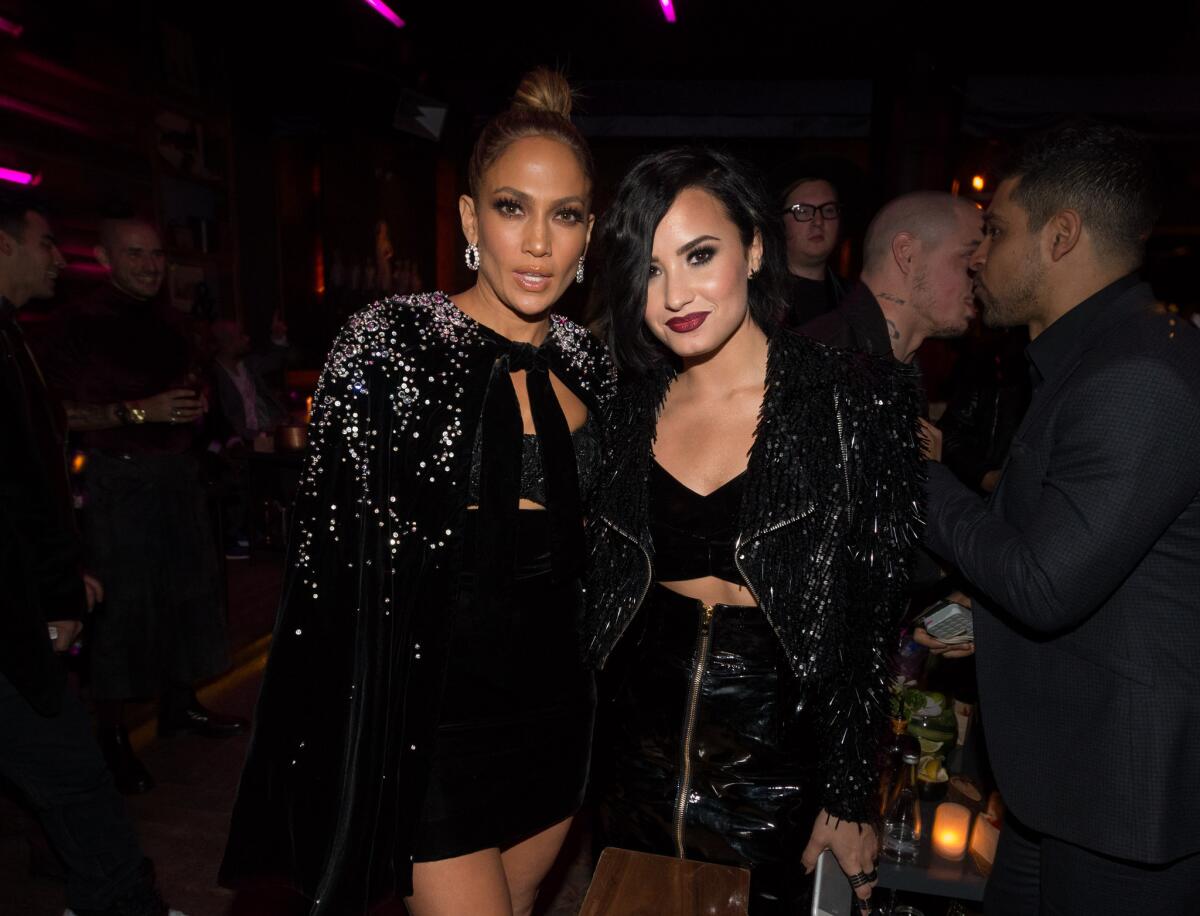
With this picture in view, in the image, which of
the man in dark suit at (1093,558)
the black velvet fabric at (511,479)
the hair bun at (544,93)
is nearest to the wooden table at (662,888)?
the black velvet fabric at (511,479)

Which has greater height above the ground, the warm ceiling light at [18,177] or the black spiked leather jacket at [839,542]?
the warm ceiling light at [18,177]

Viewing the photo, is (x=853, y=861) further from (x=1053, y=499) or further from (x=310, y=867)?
(x=310, y=867)

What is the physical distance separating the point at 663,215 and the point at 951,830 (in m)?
1.84

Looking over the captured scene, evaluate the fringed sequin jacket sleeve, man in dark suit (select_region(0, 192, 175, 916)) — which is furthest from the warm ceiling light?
the fringed sequin jacket sleeve

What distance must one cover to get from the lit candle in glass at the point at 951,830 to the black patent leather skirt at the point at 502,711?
45.4 inches

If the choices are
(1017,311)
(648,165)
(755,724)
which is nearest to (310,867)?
(755,724)

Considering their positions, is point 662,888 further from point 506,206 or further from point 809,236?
point 809,236

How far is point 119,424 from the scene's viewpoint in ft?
11.3

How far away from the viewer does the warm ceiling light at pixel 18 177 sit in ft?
13.9

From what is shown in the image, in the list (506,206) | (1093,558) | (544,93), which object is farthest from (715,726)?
(544,93)

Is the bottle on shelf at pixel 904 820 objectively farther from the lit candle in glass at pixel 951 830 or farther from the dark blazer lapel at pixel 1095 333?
the dark blazer lapel at pixel 1095 333

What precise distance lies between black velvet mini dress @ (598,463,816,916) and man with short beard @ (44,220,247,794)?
2.72 m

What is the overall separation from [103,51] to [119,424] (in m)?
3.27

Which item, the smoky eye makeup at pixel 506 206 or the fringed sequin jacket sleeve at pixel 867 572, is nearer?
the fringed sequin jacket sleeve at pixel 867 572
